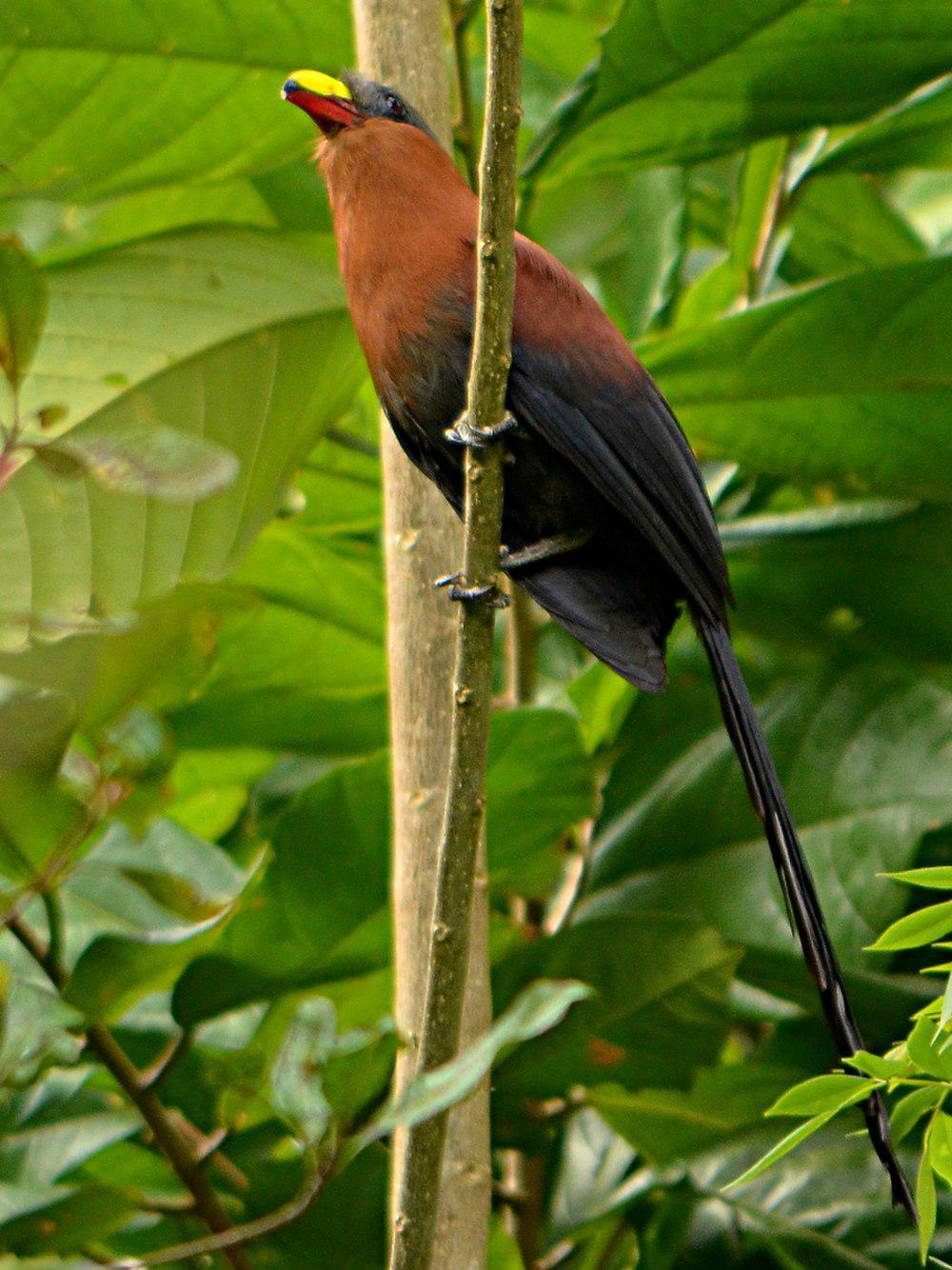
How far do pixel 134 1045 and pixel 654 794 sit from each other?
722 millimetres

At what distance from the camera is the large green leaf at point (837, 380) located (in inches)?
75.0

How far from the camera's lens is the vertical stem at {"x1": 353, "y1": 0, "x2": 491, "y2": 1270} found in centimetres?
146

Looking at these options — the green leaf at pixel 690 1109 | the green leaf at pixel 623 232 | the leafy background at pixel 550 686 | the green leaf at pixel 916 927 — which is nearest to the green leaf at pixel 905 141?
the leafy background at pixel 550 686

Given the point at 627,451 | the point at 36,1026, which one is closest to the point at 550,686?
the point at 627,451

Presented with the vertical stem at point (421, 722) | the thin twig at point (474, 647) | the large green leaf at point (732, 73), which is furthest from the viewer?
the large green leaf at point (732, 73)

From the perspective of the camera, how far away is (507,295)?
129 centimetres

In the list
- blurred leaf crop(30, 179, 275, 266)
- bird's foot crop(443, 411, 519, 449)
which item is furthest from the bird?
blurred leaf crop(30, 179, 275, 266)

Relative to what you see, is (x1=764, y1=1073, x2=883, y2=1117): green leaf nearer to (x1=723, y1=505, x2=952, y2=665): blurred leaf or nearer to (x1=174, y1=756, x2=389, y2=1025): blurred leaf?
(x1=174, y1=756, x2=389, y2=1025): blurred leaf

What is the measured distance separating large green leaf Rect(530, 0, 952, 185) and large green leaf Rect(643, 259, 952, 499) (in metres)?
0.30

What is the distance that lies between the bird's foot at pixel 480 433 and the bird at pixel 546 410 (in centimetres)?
12

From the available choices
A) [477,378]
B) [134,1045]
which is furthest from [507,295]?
[134,1045]

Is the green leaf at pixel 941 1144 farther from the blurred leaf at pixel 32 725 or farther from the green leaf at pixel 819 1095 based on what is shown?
the blurred leaf at pixel 32 725

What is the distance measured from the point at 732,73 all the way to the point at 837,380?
0.44 m

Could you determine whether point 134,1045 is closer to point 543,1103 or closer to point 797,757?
point 543,1103
